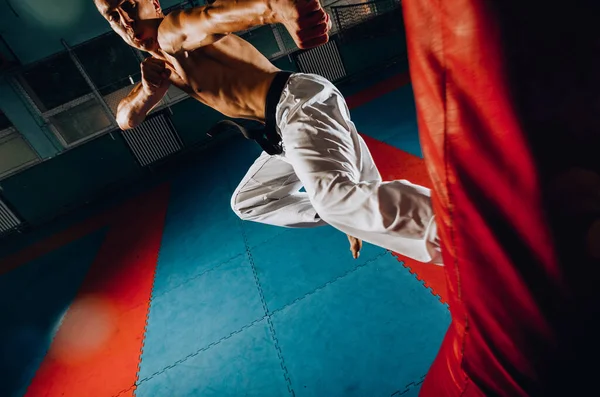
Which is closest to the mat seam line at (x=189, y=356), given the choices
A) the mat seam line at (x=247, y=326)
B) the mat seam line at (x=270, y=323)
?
the mat seam line at (x=247, y=326)

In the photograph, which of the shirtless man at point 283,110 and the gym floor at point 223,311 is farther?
the gym floor at point 223,311

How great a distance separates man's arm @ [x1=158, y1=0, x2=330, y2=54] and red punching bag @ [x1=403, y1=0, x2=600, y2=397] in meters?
0.55

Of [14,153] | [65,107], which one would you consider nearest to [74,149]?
[65,107]

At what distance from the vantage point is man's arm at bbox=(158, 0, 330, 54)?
1053mm

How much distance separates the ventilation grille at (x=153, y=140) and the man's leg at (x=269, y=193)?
7.04m

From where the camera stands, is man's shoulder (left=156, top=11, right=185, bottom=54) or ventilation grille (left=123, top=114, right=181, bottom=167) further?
ventilation grille (left=123, top=114, right=181, bottom=167)

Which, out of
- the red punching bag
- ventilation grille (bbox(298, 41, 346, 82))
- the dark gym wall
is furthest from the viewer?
ventilation grille (bbox(298, 41, 346, 82))

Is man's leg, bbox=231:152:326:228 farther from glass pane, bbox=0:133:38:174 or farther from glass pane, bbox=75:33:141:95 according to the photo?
glass pane, bbox=0:133:38:174

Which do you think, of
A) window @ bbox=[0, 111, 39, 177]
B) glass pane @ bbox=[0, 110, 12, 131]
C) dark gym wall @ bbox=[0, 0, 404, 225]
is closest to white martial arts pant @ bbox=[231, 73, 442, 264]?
dark gym wall @ bbox=[0, 0, 404, 225]

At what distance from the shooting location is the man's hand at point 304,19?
104 centimetres

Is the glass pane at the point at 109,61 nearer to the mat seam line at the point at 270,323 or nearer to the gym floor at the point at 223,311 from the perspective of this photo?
the gym floor at the point at 223,311

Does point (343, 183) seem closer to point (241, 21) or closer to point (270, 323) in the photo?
point (241, 21)

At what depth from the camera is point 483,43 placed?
1.61ft

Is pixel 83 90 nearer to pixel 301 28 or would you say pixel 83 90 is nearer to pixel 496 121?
pixel 301 28
